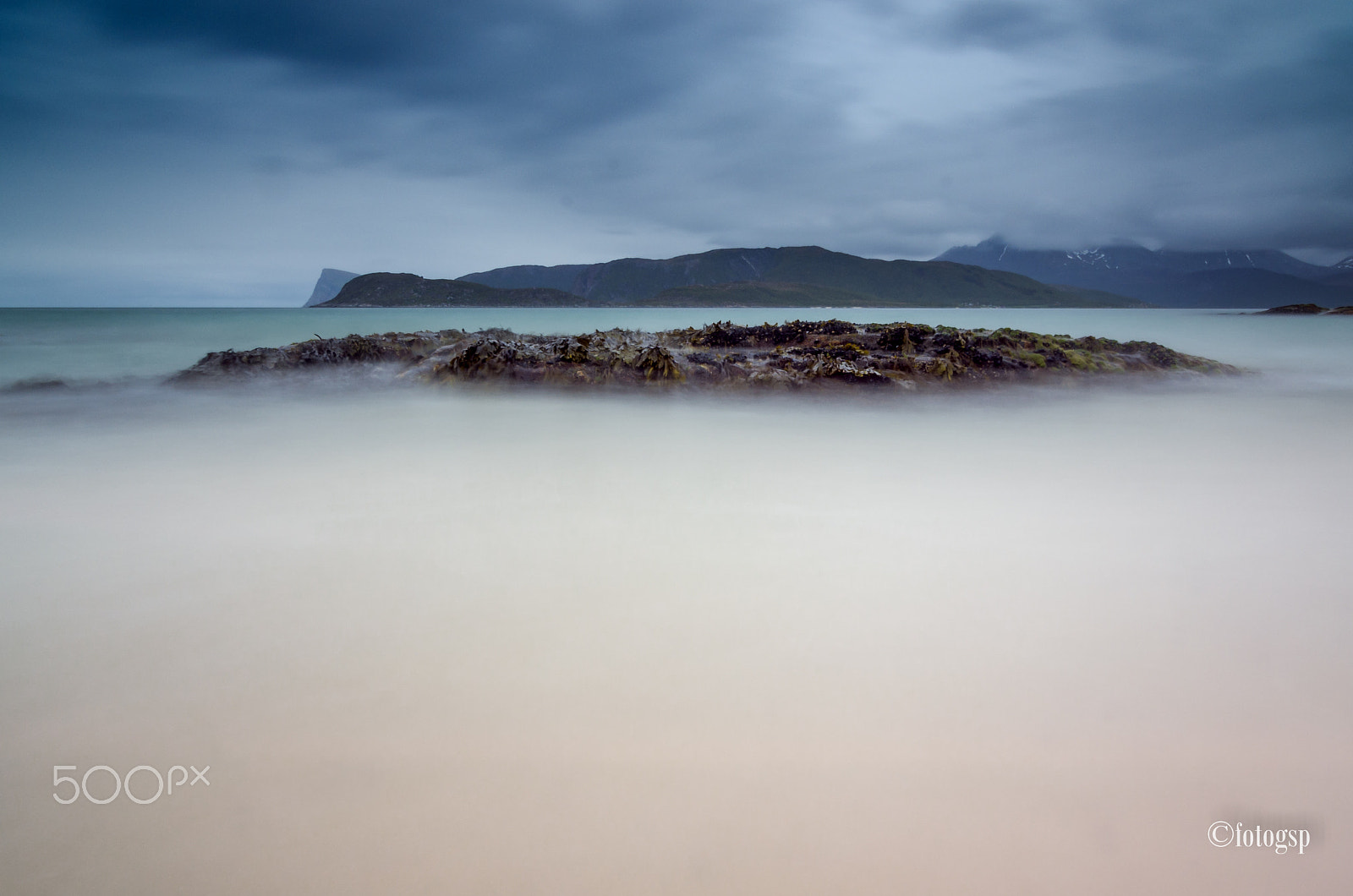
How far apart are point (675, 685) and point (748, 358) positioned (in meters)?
7.09

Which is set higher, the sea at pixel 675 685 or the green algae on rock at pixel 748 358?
the green algae on rock at pixel 748 358

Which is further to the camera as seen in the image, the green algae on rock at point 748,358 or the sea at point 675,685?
the green algae on rock at point 748,358

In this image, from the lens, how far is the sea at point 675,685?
1421mm

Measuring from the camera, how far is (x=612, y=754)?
1692 mm

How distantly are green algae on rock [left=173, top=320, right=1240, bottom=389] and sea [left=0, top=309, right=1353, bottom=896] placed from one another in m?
3.98

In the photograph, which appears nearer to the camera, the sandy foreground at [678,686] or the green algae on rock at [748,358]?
the sandy foreground at [678,686]

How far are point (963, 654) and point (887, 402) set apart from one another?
5568 millimetres

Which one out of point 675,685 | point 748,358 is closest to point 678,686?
point 675,685

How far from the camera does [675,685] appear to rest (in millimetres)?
1981

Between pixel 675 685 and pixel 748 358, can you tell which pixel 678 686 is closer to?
pixel 675 685

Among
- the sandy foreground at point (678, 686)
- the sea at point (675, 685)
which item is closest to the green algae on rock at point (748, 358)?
the sea at point (675, 685)

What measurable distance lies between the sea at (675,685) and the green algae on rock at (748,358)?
3.98 metres

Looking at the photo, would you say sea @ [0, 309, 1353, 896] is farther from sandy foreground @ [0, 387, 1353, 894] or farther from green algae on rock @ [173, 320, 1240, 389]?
green algae on rock @ [173, 320, 1240, 389]

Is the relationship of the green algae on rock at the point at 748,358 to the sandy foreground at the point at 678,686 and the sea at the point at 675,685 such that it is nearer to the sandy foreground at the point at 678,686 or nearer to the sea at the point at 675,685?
the sea at the point at 675,685
